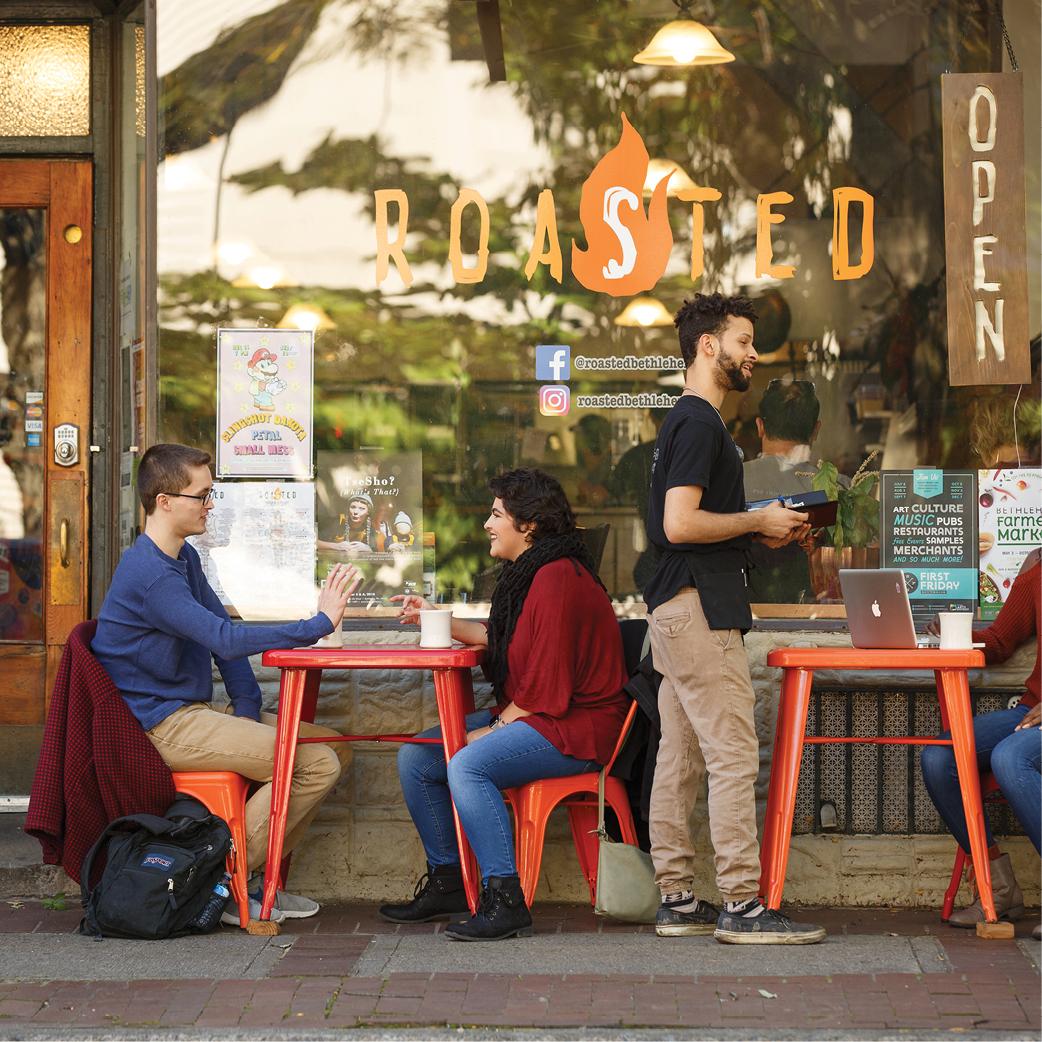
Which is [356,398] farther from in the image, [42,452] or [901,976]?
[901,976]

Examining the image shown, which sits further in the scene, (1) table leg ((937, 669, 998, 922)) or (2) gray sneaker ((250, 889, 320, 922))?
(2) gray sneaker ((250, 889, 320, 922))

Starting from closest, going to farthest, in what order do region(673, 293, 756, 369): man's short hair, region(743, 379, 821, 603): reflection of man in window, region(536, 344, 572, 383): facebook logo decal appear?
1. region(673, 293, 756, 369): man's short hair
2. region(743, 379, 821, 603): reflection of man in window
3. region(536, 344, 572, 383): facebook logo decal

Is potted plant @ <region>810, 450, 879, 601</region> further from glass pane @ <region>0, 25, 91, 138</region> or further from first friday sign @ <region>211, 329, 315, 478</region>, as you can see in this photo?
glass pane @ <region>0, 25, 91, 138</region>

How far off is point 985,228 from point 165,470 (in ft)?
10.4

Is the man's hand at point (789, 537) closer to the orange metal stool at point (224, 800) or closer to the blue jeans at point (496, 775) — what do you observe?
the blue jeans at point (496, 775)

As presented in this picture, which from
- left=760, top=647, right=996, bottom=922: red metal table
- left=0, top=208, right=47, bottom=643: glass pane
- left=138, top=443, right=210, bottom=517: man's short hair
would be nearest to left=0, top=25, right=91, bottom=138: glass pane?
left=0, top=208, right=47, bottom=643: glass pane

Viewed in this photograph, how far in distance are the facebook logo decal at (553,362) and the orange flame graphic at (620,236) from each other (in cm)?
27

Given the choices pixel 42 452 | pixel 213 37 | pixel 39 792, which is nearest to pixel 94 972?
pixel 39 792

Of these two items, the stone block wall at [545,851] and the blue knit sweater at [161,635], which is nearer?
the blue knit sweater at [161,635]

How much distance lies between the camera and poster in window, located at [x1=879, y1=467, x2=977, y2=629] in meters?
6.47

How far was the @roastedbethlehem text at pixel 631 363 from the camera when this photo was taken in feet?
21.5

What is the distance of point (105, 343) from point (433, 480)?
1.67 meters

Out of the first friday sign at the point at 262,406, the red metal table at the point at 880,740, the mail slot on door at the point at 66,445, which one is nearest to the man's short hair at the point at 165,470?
the first friday sign at the point at 262,406

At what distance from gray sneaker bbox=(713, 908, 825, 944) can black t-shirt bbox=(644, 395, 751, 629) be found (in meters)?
0.90
